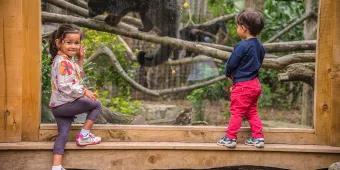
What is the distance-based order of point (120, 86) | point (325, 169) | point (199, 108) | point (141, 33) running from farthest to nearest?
point (120, 86), point (199, 108), point (141, 33), point (325, 169)

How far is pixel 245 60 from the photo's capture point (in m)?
3.05

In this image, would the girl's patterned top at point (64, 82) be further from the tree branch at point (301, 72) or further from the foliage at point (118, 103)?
the foliage at point (118, 103)

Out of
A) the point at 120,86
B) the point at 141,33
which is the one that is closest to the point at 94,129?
the point at 141,33

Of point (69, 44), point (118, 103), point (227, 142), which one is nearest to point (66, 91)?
point (69, 44)

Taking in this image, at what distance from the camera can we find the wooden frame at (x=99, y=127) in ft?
9.87

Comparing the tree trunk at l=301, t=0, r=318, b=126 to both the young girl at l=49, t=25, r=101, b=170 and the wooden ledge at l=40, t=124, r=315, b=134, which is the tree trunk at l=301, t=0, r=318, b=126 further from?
the young girl at l=49, t=25, r=101, b=170

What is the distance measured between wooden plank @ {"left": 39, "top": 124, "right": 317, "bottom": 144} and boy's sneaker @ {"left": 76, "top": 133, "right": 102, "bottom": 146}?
3.8 inches

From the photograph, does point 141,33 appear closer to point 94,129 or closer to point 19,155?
point 94,129

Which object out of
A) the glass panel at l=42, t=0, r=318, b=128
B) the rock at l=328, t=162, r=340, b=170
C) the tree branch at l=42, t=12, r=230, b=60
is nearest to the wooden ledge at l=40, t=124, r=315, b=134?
the glass panel at l=42, t=0, r=318, b=128

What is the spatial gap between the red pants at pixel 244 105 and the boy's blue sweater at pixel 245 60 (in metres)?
0.04

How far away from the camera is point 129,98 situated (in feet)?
19.1

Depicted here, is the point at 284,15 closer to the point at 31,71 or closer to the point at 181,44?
the point at 181,44

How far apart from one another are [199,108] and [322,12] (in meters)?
1.95

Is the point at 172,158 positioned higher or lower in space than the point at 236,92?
lower
